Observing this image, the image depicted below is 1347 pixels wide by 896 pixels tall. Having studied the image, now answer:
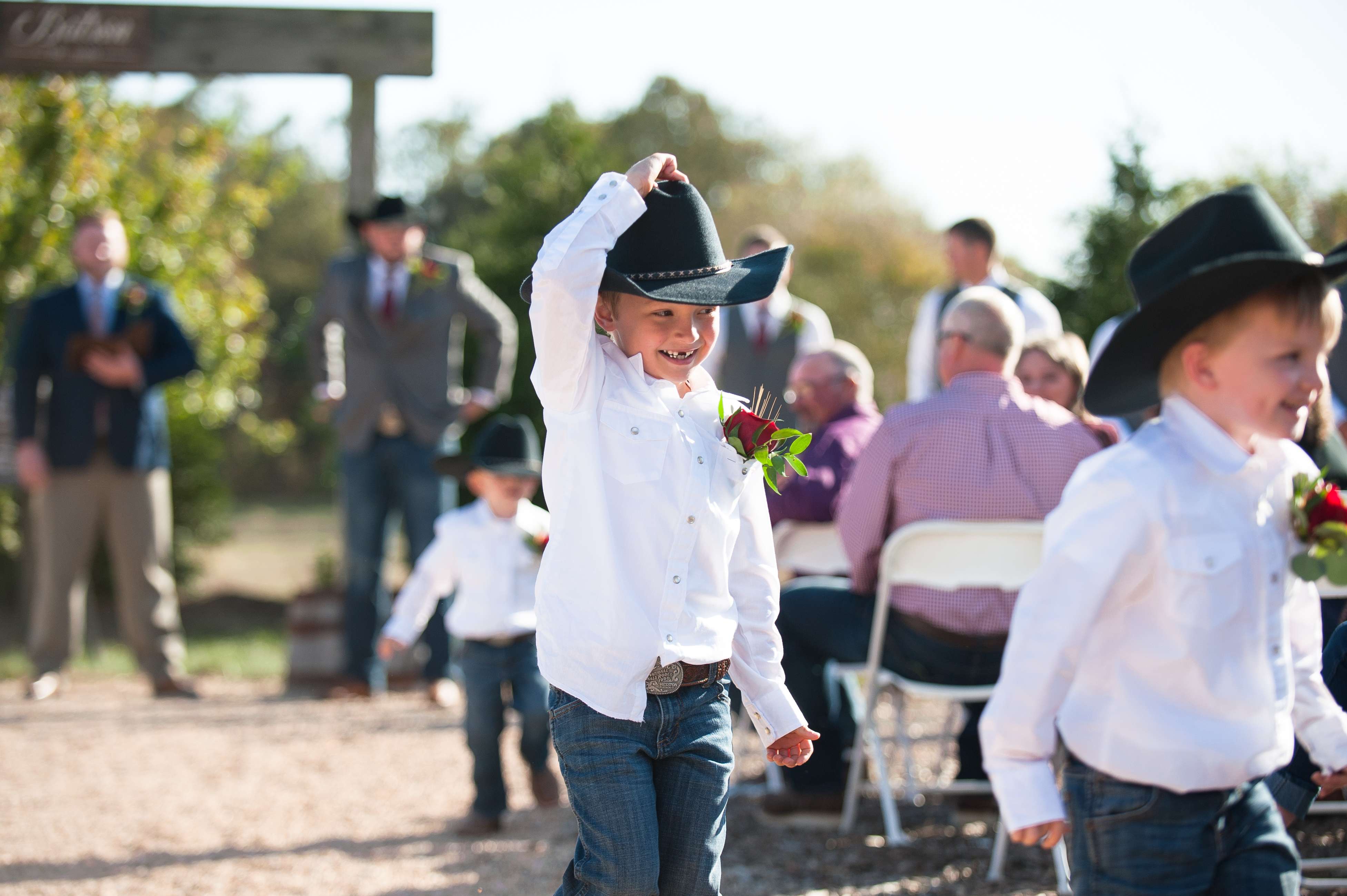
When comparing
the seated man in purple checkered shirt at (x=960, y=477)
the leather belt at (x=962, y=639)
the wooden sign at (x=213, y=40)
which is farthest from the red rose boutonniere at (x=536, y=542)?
the wooden sign at (x=213, y=40)

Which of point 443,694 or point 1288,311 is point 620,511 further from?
point 443,694

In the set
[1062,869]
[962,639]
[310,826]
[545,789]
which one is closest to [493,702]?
[545,789]

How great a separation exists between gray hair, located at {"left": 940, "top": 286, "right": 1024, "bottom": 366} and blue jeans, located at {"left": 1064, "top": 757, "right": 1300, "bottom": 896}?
240 centimetres

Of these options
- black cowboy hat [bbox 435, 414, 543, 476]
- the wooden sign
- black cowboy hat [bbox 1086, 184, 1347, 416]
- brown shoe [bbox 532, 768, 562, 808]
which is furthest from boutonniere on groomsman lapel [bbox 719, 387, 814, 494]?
the wooden sign

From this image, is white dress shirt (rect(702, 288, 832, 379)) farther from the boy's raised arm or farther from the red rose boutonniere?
the boy's raised arm

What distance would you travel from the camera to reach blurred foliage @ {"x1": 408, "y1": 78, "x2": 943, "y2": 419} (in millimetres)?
11750

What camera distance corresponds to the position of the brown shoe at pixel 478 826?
4977 millimetres

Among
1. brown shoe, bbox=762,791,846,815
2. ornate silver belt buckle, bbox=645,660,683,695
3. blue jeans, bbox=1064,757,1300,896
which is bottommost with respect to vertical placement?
brown shoe, bbox=762,791,846,815

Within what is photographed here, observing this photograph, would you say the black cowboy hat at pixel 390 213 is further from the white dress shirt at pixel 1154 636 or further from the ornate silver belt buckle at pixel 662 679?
the white dress shirt at pixel 1154 636

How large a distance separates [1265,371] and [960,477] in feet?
7.01

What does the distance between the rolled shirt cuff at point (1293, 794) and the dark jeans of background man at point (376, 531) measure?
5.37 meters

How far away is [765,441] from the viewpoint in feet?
9.05

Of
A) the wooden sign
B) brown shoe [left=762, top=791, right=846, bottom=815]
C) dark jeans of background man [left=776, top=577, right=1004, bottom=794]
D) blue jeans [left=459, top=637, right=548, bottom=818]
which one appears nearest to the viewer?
dark jeans of background man [left=776, top=577, right=1004, bottom=794]

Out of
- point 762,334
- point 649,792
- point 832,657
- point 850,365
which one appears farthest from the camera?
point 762,334
